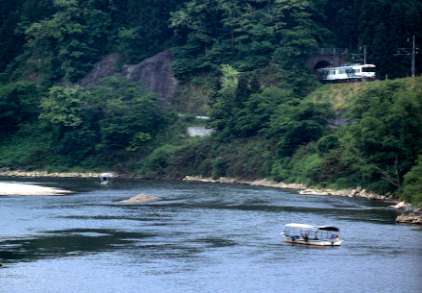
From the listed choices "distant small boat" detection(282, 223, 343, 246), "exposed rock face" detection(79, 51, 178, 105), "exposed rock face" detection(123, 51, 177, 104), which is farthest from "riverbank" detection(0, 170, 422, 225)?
"exposed rock face" detection(79, 51, 178, 105)

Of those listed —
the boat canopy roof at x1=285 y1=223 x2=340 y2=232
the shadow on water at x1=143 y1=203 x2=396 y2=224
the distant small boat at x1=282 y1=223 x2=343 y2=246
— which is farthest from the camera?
the shadow on water at x1=143 y1=203 x2=396 y2=224

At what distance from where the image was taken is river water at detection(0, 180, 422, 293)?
77875 millimetres

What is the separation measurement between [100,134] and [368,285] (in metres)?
89.3

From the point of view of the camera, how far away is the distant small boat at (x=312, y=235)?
92000 millimetres

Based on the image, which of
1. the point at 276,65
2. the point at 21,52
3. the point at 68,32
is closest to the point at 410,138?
the point at 276,65

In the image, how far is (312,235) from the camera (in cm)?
9394

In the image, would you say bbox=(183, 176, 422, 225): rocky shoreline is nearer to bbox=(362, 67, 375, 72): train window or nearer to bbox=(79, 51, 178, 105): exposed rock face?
bbox=(362, 67, 375, 72): train window

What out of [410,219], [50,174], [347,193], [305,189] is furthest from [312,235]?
[50,174]

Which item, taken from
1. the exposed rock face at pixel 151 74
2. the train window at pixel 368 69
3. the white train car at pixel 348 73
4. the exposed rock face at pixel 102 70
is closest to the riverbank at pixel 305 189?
the white train car at pixel 348 73

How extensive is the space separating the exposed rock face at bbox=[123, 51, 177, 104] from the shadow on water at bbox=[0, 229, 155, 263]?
71804 mm

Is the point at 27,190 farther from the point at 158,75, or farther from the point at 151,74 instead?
the point at 151,74

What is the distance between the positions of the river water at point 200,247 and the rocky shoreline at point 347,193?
152 centimetres

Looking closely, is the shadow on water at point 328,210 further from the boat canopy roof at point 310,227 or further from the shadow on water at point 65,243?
the shadow on water at point 65,243

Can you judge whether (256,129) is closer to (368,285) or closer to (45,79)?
(45,79)
